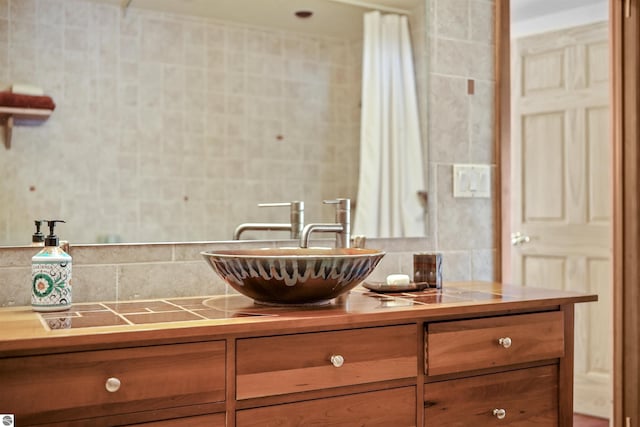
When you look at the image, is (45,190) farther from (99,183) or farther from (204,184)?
(204,184)

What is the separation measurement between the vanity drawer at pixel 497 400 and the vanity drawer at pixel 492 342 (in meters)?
0.04

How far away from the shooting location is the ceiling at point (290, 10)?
187 centimetres

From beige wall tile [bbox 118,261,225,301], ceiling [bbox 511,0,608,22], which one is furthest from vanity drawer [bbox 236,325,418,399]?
ceiling [bbox 511,0,608,22]

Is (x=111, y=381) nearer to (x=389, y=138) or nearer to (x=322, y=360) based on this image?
(x=322, y=360)

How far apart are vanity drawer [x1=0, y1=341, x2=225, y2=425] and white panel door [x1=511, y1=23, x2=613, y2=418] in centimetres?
251

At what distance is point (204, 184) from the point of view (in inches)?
74.5

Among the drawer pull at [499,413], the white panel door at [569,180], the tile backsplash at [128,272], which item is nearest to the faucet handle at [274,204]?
the tile backsplash at [128,272]

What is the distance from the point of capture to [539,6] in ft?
11.2

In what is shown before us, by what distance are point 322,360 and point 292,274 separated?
198 millimetres

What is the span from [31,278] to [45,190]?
22cm

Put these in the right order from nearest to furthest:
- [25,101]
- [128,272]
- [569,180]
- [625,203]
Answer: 1. [25,101]
2. [128,272]
3. [625,203]
4. [569,180]

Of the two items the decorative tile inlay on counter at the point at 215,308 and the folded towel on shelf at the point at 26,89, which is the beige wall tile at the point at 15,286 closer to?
the decorative tile inlay on counter at the point at 215,308

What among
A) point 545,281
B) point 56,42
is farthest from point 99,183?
point 545,281

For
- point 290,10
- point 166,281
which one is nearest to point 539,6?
point 290,10
